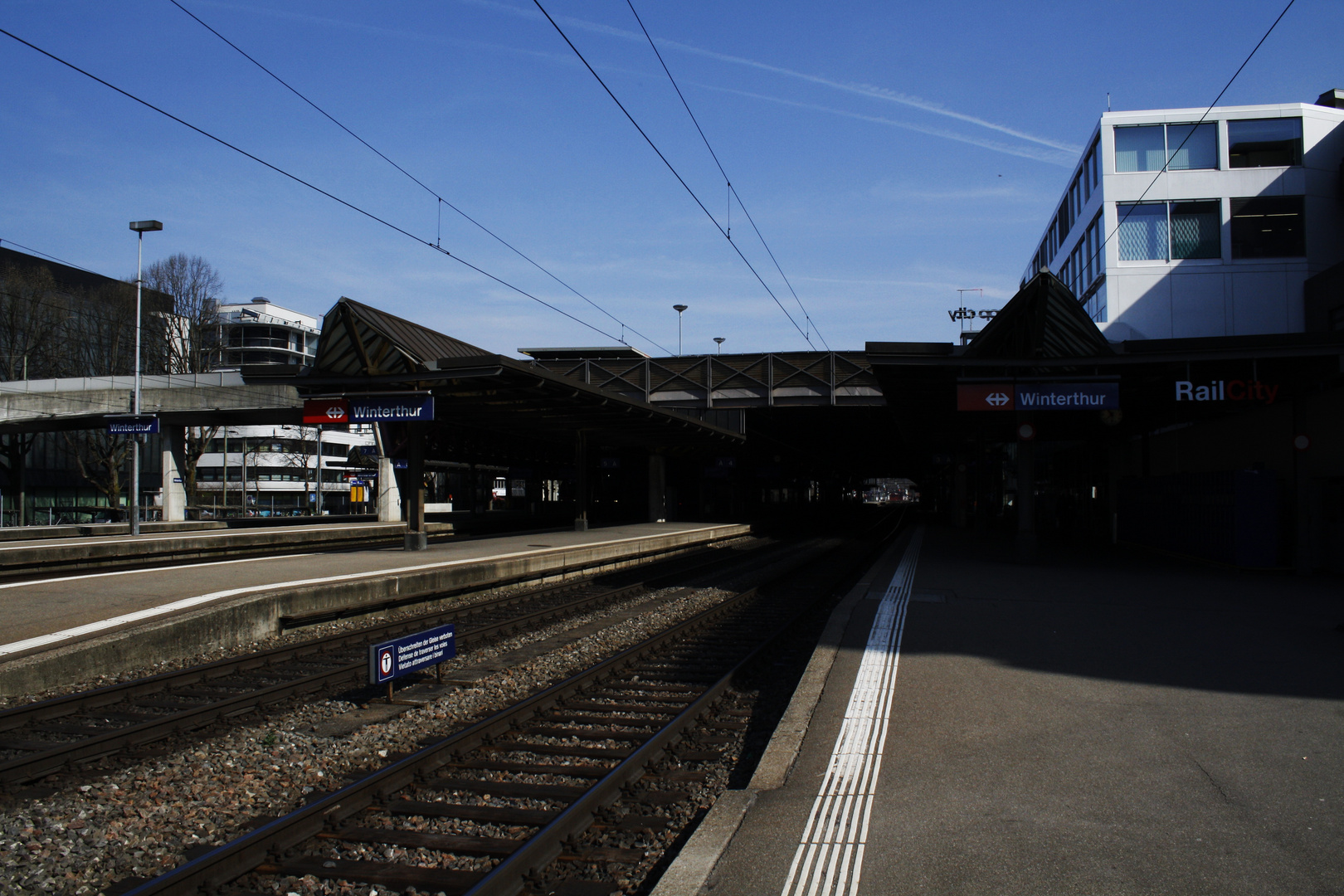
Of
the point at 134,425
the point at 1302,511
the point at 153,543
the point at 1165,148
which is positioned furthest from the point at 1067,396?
the point at 1165,148

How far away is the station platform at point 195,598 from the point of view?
870 centimetres

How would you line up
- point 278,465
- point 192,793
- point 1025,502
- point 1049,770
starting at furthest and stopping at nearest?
point 278,465 → point 1025,502 → point 192,793 → point 1049,770

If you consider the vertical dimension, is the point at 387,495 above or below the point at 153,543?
above

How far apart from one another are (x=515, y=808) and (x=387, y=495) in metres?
34.2

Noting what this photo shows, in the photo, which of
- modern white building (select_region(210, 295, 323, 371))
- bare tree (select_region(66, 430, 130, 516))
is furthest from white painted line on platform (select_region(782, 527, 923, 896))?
modern white building (select_region(210, 295, 323, 371))

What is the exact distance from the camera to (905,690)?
7.23 metres

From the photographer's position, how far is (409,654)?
8.30m

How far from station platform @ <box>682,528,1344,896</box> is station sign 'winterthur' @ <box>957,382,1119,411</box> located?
727cm

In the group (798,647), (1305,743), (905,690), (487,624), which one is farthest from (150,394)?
(1305,743)

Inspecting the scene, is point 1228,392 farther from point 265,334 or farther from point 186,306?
point 265,334

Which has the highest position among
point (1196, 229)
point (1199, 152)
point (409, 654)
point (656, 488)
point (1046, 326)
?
point (1199, 152)

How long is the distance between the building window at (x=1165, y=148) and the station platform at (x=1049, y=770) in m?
32.8

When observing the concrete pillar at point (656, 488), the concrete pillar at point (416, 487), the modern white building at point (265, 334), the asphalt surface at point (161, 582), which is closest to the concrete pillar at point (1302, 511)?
the asphalt surface at point (161, 582)

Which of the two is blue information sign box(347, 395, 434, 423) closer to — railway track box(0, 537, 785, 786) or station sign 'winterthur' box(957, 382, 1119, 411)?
railway track box(0, 537, 785, 786)
